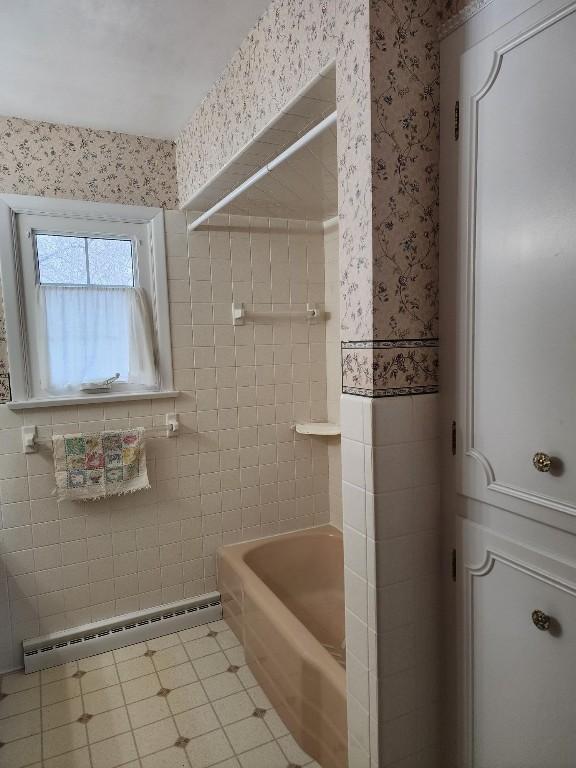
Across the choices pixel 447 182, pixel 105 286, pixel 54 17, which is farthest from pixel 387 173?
pixel 105 286

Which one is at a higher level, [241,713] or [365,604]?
[365,604]

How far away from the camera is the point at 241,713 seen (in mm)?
1966

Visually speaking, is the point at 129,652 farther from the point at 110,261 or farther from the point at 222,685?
the point at 110,261

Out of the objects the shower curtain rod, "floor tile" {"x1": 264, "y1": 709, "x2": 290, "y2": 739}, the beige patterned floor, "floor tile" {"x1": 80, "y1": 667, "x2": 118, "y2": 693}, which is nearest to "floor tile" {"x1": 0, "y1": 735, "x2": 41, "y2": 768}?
the beige patterned floor

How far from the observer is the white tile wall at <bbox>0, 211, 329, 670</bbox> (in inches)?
90.1

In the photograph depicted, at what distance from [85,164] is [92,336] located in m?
0.84

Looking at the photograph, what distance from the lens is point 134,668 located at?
2264mm

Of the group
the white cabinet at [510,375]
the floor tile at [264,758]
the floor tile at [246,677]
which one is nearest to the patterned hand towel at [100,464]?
the floor tile at [246,677]

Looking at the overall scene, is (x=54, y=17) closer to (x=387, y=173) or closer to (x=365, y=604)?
(x=387, y=173)

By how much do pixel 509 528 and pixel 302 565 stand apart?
1902 millimetres

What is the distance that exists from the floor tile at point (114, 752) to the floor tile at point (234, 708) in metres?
0.35

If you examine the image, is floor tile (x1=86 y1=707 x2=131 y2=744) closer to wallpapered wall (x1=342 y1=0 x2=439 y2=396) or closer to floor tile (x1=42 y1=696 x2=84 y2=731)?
floor tile (x1=42 y1=696 x2=84 y2=731)

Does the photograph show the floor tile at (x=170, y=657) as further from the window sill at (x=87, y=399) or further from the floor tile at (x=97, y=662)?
the window sill at (x=87, y=399)

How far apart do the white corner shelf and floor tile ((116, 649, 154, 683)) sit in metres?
1.40
